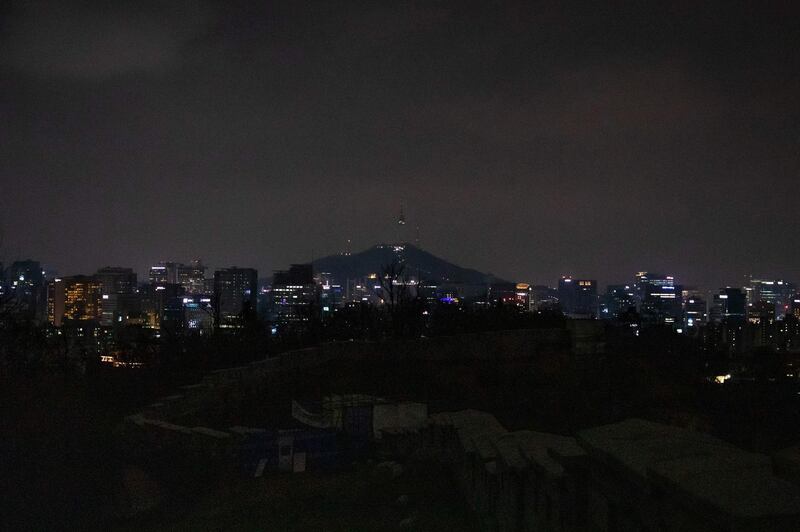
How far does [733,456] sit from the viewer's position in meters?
2.93

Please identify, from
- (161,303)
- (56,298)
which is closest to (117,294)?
(161,303)

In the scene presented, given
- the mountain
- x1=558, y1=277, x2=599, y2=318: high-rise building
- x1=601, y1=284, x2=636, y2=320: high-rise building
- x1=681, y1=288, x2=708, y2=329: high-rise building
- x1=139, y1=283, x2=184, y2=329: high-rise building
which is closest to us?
x1=139, y1=283, x2=184, y2=329: high-rise building

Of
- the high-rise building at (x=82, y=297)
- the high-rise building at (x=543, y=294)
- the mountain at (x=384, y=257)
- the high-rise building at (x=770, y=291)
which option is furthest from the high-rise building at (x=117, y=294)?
the high-rise building at (x=770, y=291)

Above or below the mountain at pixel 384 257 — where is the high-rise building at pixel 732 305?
below

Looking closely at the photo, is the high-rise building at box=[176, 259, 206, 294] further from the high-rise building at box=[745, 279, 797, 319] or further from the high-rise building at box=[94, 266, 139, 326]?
the high-rise building at box=[745, 279, 797, 319]

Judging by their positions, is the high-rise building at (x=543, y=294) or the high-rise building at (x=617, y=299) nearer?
the high-rise building at (x=617, y=299)

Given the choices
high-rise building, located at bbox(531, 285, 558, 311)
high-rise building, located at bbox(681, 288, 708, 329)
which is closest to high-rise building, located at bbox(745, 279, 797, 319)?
high-rise building, located at bbox(681, 288, 708, 329)

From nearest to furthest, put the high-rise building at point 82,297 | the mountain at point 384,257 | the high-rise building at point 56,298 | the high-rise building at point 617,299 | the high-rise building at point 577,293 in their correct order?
1. the high-rise building at point 56,298
2. the high-rise building at point 82,297
3. the high-rise building at point 617,299
4. the high-rise building at point 577,293
5. the mountain at point 384,257

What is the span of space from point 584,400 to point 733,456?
13277 mm

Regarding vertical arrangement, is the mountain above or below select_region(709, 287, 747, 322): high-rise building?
above

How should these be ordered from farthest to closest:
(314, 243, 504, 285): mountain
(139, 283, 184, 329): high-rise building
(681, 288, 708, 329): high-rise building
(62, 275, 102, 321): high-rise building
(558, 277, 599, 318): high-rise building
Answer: (314, 243, 504, 285): mountain → (558, 277, 599, 318): high-rise building → (681, 288, 708, 329): high-rise building → (62, 275, 102, 321): high-rise building → (139, 283, 184, 329): high-rise building

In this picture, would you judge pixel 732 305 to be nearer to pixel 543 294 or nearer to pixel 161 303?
pixel 543 294

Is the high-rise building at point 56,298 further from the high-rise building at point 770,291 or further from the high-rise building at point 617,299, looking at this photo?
the high-rise building at point 770,291

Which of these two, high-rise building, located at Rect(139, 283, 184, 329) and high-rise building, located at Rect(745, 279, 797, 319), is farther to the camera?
high-rise building, located at Rect(745, 279, 797, 319)
